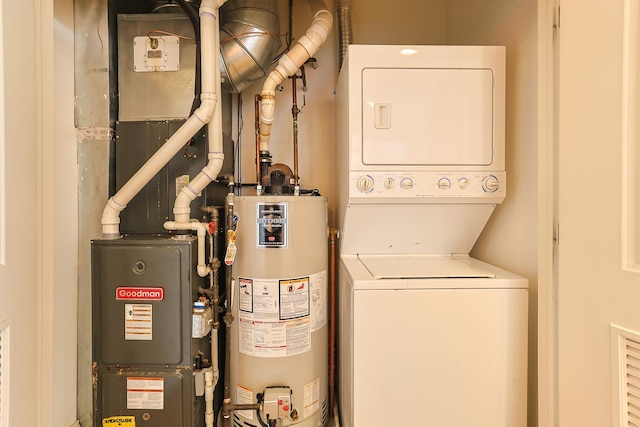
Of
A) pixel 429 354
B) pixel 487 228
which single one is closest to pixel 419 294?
pixel 429 354

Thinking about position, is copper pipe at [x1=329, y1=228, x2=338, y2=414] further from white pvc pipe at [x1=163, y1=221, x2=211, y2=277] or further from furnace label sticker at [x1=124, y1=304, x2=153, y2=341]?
furnace label sticker at [x1=124, y1=304, x2=153, y2=341]

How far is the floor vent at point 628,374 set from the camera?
0.68 meters

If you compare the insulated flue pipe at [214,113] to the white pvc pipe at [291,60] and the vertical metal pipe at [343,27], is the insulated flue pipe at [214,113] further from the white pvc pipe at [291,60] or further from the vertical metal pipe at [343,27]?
the vertical metal pipe at [343,27]

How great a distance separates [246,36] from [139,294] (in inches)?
50.9

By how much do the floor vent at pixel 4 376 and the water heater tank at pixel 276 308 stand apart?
0.72 m

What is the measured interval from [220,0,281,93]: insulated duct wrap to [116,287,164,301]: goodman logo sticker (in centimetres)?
108

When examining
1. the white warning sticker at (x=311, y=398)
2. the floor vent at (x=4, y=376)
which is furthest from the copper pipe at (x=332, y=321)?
the floor vent at (x=4, y=376)

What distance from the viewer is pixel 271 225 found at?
124 centimetres

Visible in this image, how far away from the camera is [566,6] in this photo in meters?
0.86

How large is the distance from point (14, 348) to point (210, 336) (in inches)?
29.5

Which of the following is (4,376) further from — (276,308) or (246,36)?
(246,36)

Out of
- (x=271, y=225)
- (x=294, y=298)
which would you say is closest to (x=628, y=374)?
(x=294, y=298)

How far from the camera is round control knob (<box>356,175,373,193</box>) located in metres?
1.22

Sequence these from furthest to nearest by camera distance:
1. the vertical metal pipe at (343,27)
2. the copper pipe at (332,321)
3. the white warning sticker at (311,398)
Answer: the vertical metal pipe at (343,27), the copper pipe at (332,321), the white warning sticker at (311,398)
